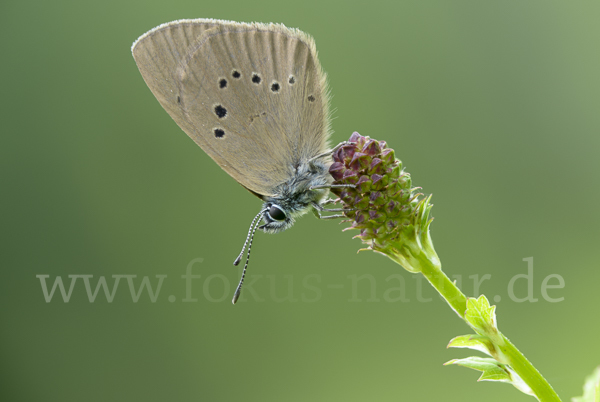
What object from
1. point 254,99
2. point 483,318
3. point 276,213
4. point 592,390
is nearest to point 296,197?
point 276,213

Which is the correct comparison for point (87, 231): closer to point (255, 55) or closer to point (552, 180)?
point (255, 55)

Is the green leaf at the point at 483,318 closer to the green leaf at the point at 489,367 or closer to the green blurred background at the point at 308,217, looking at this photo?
the green leaf at the point at 489,367

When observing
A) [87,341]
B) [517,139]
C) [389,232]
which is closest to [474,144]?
[517,139]

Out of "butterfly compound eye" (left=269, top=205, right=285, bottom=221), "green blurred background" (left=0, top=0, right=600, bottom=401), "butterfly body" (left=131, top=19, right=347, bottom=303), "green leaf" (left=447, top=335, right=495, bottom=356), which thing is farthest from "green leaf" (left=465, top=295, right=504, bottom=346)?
"green blurred background" (left=0, top=0, right=600, bottom=401)

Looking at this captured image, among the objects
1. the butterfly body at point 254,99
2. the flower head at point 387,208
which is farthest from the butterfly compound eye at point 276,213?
the flower head at point 387,208

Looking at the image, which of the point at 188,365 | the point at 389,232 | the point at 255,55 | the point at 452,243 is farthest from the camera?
the point at 188,365
